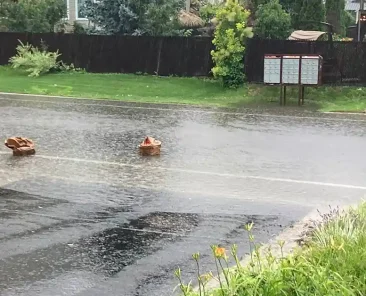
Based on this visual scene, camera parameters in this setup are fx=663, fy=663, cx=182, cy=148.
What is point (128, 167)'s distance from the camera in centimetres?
1015

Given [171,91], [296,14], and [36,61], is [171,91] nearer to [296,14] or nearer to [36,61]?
[36,61]

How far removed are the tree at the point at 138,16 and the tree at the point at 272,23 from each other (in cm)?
369

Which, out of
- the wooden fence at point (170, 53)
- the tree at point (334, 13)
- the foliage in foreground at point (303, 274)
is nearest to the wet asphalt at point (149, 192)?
the foliage in foreground at point (303, 274)

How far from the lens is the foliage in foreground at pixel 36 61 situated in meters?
25.3

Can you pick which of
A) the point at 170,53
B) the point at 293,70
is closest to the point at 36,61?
the point at 170,53

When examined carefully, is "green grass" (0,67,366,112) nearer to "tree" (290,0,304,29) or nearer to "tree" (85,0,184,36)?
"tree" (85,0,184,36)

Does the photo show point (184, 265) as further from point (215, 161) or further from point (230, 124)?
point (230, 124)

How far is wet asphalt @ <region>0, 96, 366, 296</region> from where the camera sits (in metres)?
5.70

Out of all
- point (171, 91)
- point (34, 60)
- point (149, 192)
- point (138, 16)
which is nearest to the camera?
point (149, 192)

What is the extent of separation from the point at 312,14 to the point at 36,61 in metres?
13.7

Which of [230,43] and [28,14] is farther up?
[28,14]

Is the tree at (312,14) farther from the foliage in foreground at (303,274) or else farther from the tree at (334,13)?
the foliage in foreground at (303,274)

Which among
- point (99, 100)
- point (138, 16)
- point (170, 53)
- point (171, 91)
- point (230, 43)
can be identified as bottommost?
point (99, 100)

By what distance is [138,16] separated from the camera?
1056 inches
